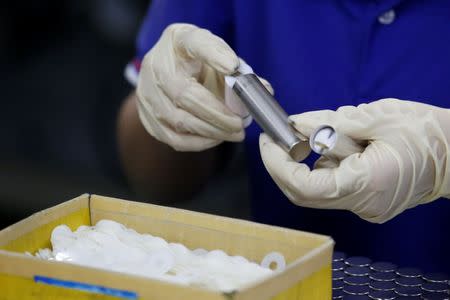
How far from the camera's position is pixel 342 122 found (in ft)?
3.09

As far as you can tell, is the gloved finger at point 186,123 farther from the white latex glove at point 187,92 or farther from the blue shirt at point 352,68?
the blue shirt at point 352,68

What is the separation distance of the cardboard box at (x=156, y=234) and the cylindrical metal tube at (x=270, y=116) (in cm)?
15

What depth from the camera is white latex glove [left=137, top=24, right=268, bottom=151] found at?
112cm

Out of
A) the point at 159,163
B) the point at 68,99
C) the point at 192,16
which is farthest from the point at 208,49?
the point at 68,99

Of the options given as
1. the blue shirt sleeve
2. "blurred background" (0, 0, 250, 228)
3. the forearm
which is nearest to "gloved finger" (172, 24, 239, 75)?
the blue shirt sleeve

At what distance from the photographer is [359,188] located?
2.95 feet

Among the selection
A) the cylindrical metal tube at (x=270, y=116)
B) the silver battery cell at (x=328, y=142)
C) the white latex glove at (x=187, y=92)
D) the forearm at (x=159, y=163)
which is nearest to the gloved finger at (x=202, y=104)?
the white latex glove at (x=187, y=92)

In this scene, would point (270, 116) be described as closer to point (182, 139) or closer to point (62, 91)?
point (182, 139)

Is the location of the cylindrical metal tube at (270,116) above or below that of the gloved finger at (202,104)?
below

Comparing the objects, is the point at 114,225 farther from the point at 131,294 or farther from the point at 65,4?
the point at 65,4

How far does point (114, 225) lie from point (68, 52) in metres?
2.05

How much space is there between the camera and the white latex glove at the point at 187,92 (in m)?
1.12

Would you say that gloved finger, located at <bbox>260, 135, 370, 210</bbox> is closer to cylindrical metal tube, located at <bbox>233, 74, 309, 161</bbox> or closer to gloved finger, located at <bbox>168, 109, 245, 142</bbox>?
cylindrical metal tube, located at <bbox>233, 74, 309, 161</bbox>

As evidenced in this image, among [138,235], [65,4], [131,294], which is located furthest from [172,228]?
[65,4]
